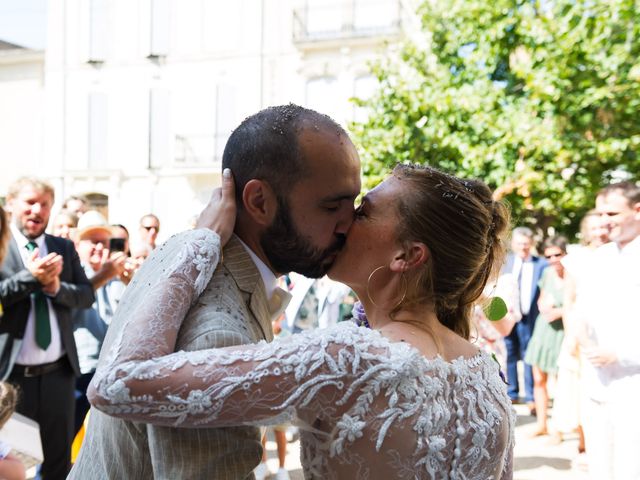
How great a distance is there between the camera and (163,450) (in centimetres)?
130

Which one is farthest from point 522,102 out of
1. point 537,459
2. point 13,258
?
point 13,258

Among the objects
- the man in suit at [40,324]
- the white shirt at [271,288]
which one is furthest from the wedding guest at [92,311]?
the white shirt at [271,288]

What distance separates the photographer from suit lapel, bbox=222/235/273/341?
1.51 m

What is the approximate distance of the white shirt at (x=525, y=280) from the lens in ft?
25.3

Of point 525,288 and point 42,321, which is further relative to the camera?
point 525,288

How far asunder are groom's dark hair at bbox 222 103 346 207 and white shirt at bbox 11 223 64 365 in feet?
9.85

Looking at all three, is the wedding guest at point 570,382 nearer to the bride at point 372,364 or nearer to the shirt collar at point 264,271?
the bride at point 372,364

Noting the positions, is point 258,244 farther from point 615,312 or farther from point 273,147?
point 615,312

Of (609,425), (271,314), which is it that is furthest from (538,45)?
(271,314)

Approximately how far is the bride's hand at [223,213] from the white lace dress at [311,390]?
5cm

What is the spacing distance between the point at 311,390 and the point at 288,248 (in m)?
0.38

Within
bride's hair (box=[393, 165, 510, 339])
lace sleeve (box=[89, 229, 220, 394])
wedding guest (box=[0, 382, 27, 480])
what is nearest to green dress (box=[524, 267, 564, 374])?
wedding guest (box=[0, 382, 27, 480])

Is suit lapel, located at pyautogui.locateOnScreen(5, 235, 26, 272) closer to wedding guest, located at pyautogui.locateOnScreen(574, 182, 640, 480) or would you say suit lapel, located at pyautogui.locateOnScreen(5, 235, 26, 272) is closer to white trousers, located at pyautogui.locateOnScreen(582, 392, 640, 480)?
wedding guest, located at pyautogui.locateOnScreen(574, 182, 640, 480)

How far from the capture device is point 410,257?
1658 mm
